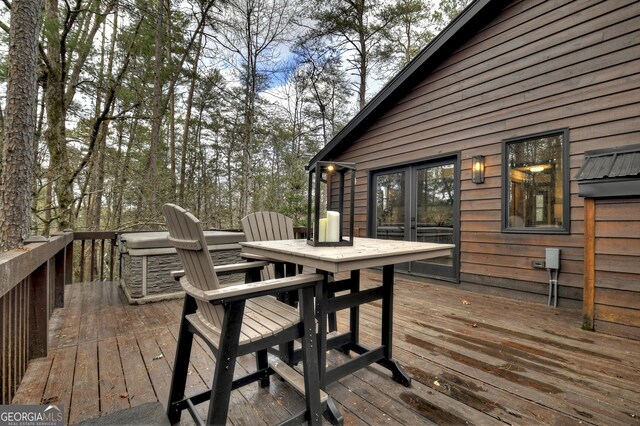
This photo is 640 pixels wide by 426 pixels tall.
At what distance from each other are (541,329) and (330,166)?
2494mm

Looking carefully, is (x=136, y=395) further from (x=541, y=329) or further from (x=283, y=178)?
(x=283, y=178)

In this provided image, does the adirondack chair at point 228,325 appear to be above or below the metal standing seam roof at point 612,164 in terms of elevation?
below

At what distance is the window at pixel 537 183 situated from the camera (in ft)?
10.5

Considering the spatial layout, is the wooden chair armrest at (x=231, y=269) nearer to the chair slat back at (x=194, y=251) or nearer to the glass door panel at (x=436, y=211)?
the chair slat back at (x=194, y=251)

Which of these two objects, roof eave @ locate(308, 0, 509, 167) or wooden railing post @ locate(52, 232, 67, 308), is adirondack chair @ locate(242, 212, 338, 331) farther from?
wooden railing post @ locate(52, 232, 67, 308)

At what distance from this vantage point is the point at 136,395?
61.4 inches

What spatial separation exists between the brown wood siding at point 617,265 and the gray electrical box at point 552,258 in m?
0.60

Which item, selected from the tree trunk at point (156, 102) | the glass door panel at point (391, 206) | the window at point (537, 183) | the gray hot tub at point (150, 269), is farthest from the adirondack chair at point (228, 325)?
the tree trunk at point (156, 102)

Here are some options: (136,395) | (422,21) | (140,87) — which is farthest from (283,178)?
(136,395)

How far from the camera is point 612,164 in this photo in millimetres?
2498

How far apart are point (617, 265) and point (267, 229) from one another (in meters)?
3.11

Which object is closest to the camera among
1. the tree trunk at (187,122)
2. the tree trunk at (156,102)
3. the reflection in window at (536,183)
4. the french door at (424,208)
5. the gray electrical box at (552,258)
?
the gray electrical box at (552,258)

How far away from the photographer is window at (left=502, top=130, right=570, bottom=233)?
3.21 metres

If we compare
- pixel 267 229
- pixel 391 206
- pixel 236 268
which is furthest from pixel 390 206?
pixel 236 268
